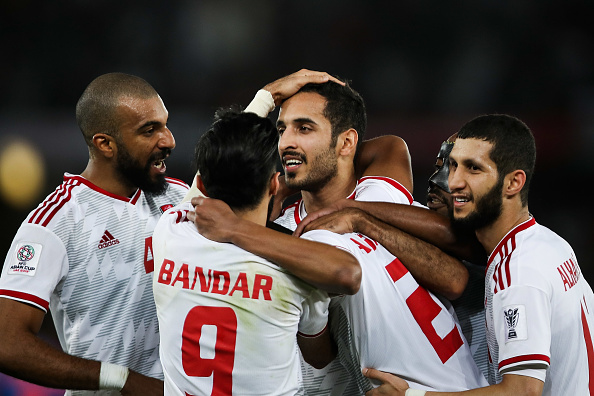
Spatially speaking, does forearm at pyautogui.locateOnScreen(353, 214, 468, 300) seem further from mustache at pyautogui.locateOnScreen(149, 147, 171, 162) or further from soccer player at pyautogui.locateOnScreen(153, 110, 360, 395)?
mustache at pyautogui.locateOnScreen(149, 147, 171, 162)

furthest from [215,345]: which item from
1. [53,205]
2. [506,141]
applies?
[506,141]

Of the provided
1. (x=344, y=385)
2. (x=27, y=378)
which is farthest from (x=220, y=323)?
(x=27, y=378)

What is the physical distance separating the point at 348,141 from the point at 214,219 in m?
1.29

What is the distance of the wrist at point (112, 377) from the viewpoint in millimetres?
2881

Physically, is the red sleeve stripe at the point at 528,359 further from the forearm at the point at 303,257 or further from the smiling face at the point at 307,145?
the smiling face at the point at 307,145

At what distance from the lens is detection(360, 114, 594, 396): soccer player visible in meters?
2.34

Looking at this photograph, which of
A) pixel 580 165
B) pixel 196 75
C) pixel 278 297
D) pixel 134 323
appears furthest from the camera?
pixel 196 75

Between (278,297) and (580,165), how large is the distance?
6.53m

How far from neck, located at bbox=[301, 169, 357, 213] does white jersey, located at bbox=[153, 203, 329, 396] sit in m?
1.03

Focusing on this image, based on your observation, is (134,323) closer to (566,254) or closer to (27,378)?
(27,378)

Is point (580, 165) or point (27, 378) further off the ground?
point (580, 165)

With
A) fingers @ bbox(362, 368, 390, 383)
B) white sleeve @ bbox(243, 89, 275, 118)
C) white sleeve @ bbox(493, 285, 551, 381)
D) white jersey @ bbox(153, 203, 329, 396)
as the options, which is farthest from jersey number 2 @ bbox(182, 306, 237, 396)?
white sleeve @ bbox(243, 89, 275, 118)

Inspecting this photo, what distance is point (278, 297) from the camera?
2133mm

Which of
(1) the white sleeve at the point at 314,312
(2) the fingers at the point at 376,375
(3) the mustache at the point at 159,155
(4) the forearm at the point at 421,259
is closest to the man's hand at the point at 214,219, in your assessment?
(1) the white sleeve at the point at 314,312
